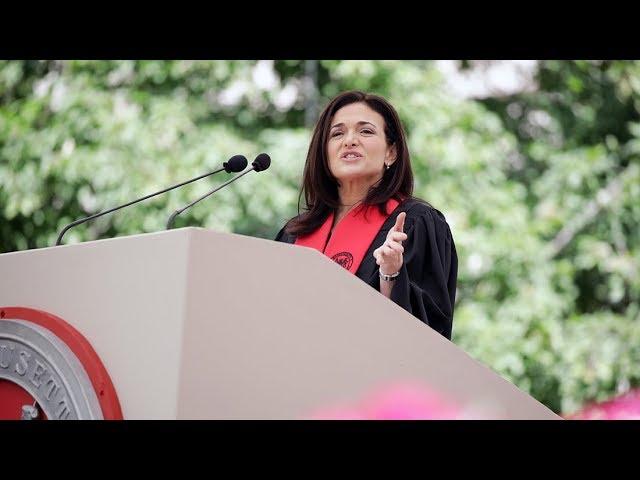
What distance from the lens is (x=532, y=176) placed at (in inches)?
324

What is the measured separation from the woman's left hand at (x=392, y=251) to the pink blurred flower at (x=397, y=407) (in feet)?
1.43

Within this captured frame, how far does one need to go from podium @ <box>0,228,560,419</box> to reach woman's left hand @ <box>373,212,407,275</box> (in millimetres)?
346

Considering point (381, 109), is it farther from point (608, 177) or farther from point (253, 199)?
point (608, 177)

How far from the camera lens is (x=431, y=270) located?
8.49 ft

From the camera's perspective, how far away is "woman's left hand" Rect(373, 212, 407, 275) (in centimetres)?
215

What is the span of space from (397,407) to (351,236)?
3.28 feet

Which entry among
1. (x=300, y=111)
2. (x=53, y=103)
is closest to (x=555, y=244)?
(x=300, y=111)

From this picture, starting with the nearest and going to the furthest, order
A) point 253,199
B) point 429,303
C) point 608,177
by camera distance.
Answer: point 429,303, point 253,199, point 608,177

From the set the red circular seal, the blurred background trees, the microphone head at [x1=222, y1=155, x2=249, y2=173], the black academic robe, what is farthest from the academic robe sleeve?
the blurred background trees

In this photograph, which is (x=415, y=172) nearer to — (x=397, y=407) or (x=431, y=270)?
(x=431, y=270)

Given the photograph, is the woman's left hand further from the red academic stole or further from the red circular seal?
the red circular seal

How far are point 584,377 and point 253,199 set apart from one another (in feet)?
9.10

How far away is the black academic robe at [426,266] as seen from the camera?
248 cm

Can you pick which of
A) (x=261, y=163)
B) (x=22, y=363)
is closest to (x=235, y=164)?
(x=261, y=163)
